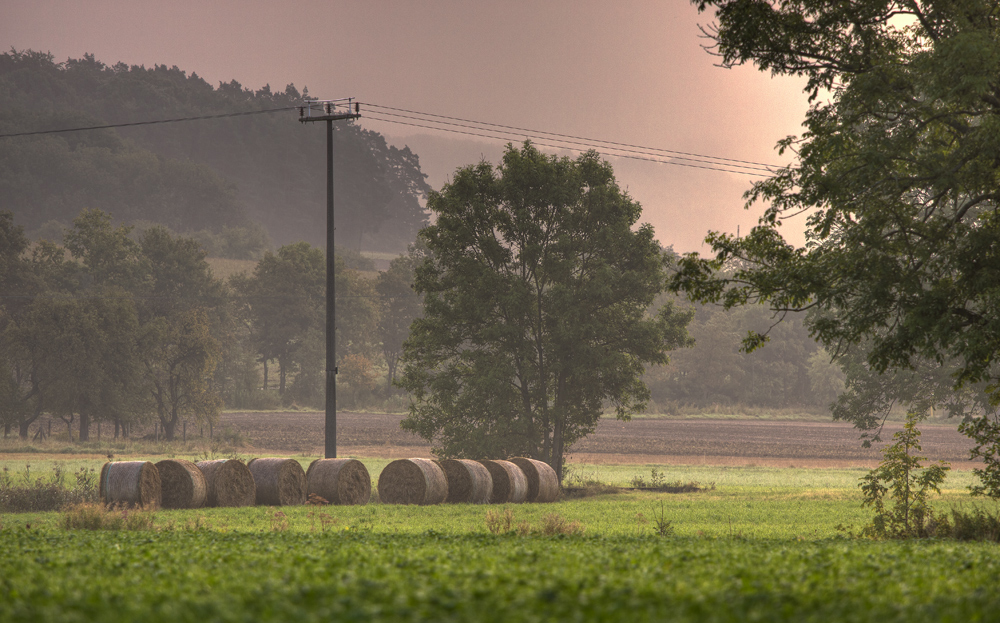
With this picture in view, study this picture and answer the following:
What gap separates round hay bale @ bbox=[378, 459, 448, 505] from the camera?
1017 inches

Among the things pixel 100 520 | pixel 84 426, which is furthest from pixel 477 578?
pixel 84 426

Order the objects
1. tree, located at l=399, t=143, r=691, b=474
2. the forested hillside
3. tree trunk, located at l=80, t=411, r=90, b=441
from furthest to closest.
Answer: the forested hillside
tree trunk, located at l=80, t=411, r=90, b=441
tree, located at l=399, t=143, r=691, b=474

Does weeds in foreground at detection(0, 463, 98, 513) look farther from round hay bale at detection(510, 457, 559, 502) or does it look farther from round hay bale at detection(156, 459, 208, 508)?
round hay bale at detection(510, 457, 559, 502)

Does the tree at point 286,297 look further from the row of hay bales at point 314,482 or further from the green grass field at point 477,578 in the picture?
the green grass field at point 477,578

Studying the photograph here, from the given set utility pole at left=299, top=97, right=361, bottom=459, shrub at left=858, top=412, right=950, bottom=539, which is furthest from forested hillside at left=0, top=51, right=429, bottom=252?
shrub at left=858, top=412, right=950, bottom=539

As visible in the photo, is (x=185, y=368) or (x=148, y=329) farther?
(x=185, y=368)

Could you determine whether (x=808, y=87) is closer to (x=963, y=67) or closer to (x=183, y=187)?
(x=963, y=67)

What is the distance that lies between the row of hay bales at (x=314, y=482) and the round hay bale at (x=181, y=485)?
1.1 inches

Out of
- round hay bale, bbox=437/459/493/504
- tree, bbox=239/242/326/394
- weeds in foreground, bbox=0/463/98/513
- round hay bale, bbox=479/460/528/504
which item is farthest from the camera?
tree, bbox=239/242/326/394

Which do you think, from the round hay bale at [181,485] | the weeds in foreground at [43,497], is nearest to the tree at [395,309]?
the weeds in foreground at [43,497]

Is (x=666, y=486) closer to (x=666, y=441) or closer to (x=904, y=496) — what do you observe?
(x=904, y=496)

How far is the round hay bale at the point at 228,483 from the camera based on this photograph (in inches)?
935

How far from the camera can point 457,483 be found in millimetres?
26891

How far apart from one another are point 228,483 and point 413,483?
5.63 metres
